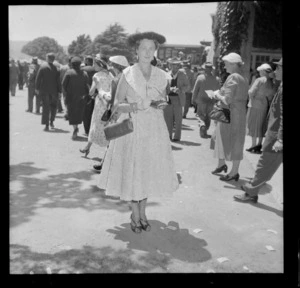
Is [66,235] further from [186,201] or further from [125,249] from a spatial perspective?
[186,201]

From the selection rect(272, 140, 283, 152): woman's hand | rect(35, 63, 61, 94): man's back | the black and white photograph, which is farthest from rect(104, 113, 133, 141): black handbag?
rect(35, 63, 61, 94): man's back

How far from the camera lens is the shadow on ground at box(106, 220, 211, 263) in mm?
4082

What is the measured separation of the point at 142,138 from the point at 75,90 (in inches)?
217

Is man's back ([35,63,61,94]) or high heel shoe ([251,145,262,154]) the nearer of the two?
high heel shoe ([251,145,262,154])

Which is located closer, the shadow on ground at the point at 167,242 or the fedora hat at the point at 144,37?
the shadow on ground at the point at 167,242

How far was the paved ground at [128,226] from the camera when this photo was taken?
154 inches

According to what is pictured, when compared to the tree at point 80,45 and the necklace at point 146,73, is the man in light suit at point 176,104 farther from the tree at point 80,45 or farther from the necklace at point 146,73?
the tree at point 80,45

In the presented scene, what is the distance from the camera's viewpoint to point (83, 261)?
12.8 ft

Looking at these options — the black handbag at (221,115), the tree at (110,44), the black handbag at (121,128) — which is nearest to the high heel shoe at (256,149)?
the black handbag at (221,115)

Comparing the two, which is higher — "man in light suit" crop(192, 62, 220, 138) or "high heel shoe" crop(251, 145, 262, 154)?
"man in light suit" crop(192, 62, 220, 138)

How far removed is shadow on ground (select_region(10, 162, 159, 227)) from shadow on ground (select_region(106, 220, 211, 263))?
26.0 inches

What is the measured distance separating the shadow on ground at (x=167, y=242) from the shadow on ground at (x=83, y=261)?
14 cm

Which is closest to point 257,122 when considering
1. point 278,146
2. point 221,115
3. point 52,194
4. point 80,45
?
point 221,115

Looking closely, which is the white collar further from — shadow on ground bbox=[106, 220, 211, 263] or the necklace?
shadow on ground bbox=[106, 220, 211, 263]
